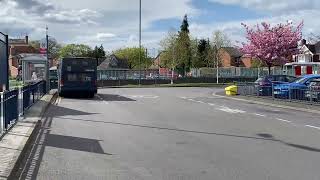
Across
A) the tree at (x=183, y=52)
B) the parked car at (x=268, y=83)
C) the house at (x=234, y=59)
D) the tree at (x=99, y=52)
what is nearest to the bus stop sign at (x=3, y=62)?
the parked car at (x=268, y=83)

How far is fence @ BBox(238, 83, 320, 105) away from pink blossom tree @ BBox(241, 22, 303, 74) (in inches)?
700

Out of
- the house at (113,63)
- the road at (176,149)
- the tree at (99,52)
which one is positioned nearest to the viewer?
the road at (176,149)

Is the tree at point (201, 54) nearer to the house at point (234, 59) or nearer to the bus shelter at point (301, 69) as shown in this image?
the house at point (234, 59)

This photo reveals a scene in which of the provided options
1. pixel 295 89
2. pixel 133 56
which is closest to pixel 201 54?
pixel 133 56

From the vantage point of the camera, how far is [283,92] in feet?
99.6

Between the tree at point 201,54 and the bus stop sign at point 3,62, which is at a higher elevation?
the tree at point 201,54

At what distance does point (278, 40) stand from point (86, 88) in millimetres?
26448

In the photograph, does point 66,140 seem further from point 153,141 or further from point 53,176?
point 53,176

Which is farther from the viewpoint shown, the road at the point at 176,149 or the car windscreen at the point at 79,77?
the car windscreen at the point at 79,77

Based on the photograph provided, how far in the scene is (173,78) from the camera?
7444 centimetres

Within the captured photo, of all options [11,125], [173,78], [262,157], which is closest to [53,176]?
[262,157]

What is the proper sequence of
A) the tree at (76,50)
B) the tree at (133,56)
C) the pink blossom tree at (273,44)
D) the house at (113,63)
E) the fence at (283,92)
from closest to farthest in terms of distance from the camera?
1. the fence at (283,92)
2. the pink blossom tree at (273,44)
3. the house at (113,63)
4. the tree at (133,56)
5. the tree at (76,50)

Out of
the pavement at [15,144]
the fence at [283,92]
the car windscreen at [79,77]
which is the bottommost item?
the pavement at [15,144]

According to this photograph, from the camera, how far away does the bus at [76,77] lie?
1422 inches
